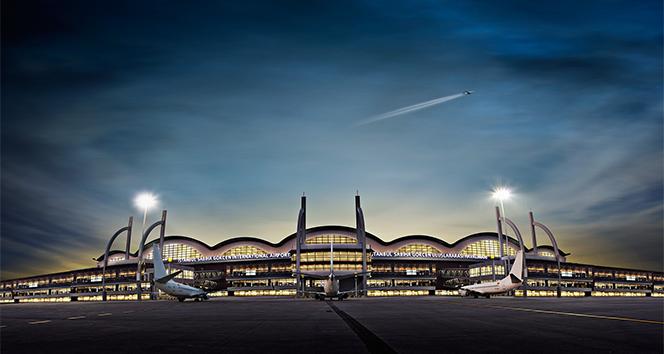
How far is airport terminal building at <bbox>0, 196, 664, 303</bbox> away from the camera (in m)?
131

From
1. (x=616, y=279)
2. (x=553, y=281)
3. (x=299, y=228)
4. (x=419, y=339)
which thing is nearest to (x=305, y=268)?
(x=299, y=228)

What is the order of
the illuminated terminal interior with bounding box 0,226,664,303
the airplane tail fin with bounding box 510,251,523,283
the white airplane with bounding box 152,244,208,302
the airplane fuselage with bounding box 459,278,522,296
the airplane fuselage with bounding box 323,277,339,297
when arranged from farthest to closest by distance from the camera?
the illuminated terminal interior with bounding box 0,226,664,303 → the airplane fuselage with bounding box 323,277,339,297 → the airplane fuselage with bounding box 459,278,522,296 → the airplane tail fin with bounding box 510,251,523,283 → the white airplane with bounding box 152,244,208,302

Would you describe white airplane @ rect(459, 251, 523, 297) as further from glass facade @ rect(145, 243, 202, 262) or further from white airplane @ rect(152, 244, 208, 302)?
glass facade @ rect(145, 243, 202, 262)

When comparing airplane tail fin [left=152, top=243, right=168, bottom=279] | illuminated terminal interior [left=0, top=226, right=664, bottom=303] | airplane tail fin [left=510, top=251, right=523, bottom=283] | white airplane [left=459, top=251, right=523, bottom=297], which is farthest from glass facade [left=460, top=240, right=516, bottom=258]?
airplane tail fin [left=152, top=243, right=168, bottom=279]

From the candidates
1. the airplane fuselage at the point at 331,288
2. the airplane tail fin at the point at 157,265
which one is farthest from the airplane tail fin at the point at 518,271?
the airplane tail fin at the point at 157,265

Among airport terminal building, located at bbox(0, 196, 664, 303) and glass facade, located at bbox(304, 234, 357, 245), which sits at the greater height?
glass facade, located at bbox(304, 234, 357, 245)

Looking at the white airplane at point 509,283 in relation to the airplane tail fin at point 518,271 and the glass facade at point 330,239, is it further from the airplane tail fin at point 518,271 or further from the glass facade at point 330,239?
the glass facade at point 330,239

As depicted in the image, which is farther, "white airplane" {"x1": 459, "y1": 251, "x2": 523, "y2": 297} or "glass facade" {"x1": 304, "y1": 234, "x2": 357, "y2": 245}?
"glass facade" {"x1": 304, "y1": 234, "x2": 357, "y2": 245}

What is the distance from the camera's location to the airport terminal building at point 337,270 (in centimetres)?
13062

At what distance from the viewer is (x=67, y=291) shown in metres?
140

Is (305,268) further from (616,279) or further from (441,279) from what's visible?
(616,279)

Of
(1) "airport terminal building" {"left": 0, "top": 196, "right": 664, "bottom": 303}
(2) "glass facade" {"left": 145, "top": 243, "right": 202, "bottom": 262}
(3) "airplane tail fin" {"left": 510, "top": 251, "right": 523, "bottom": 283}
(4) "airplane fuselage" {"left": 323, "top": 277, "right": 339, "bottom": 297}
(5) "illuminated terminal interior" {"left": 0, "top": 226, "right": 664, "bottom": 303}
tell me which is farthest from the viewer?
(2) "glass facade" {"left": 145, "top": 243, "right": 202, "bottom": 262}

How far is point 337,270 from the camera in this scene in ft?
431

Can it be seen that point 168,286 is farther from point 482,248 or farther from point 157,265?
point 482,248
